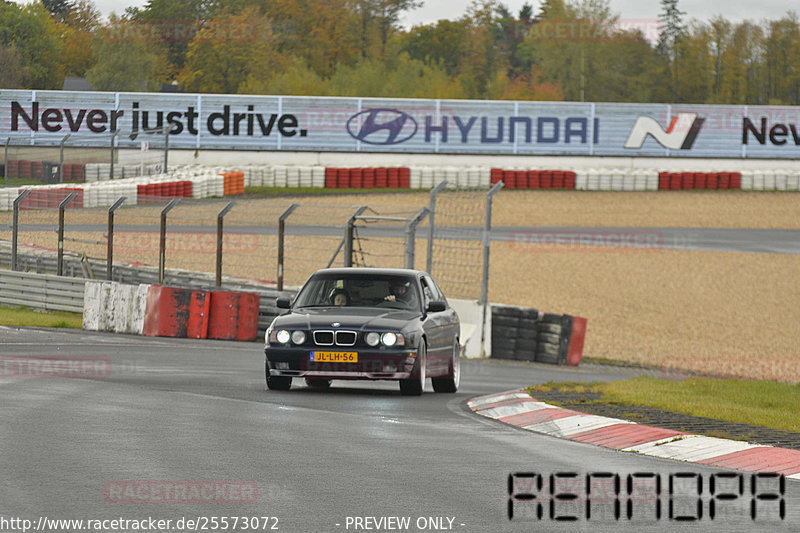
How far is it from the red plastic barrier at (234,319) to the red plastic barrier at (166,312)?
0.38 metres

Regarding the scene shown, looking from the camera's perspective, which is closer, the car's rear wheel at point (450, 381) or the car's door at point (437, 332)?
the car's door at point (437, 332)

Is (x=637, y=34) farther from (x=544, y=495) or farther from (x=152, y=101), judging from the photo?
(x=544, y=495)

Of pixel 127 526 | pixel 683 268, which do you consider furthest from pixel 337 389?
pixel 683 268

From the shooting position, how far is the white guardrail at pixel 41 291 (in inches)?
883

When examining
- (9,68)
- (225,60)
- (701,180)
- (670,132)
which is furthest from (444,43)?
(701,180)

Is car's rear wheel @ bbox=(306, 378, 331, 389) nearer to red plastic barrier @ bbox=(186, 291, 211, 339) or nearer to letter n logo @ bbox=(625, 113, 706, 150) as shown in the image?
red plastic barrier @ bbox=(186, 291, 211, 339)

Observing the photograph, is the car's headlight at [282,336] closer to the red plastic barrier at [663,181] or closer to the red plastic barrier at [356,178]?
the red plastic barrier at [356,178]

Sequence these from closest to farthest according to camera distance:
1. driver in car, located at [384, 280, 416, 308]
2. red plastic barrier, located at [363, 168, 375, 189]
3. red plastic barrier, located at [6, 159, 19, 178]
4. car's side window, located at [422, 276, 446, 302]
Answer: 1. driver in car, located at [384, 280, 416, 308]
2. car's side window, located at [422, 276, 446, 302]
3. red plastic barrier, located at [6, 159, 19, 178]
4. red plastic barrier, located at [363, 168, 375, 189]

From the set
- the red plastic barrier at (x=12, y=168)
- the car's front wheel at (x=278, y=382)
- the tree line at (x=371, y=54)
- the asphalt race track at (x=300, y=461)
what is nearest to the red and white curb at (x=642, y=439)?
the asphalt race track at (x=300, y=461)

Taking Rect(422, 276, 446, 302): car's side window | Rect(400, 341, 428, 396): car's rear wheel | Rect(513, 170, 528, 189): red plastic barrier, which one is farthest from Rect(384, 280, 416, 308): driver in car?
Rect(513, 170, 528, 189): red plastic barrier

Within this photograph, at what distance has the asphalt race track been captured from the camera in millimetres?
6684

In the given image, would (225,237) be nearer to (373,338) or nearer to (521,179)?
(521,179)

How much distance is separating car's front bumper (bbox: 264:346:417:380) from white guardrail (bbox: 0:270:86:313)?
1017cm

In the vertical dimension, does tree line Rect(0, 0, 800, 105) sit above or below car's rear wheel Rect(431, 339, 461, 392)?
above
